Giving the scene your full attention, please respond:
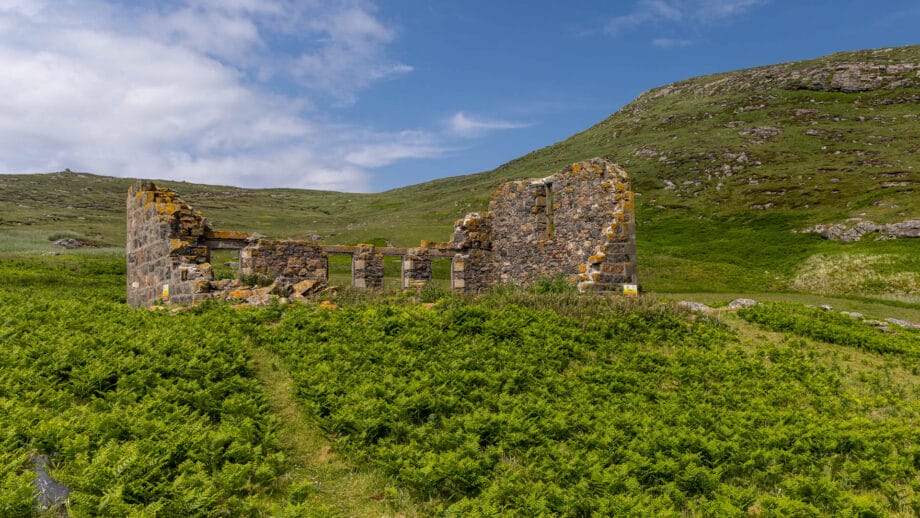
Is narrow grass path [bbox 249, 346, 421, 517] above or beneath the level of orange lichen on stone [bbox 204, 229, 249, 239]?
beneath

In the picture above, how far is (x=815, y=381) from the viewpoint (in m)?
10.4

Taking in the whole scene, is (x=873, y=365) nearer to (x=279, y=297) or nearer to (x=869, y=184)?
(x=279, y=297)

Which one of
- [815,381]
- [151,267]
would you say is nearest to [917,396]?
[815,381]

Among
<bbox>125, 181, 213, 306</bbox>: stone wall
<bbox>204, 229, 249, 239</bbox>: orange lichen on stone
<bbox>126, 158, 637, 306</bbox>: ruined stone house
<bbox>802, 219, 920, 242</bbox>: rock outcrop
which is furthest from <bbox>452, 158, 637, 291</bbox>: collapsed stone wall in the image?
<bbox>802, 219, 920, 242</bbox>: rock outcrop

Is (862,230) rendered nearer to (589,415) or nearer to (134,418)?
(589,415)

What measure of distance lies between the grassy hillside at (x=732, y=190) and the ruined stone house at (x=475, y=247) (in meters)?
14.7

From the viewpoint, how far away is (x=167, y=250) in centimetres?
1703

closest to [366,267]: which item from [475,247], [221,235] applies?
[475,247]

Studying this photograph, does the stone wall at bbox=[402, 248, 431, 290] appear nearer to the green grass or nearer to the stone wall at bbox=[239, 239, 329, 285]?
the stone wall at bbox=[239, 239, 329, 285]

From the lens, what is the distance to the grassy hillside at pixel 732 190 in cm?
4100

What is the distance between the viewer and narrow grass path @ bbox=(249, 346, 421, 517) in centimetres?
542

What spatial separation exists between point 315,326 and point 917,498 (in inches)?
373

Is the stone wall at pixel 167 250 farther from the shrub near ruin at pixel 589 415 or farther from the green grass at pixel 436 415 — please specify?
the shrub near ruin at pixel 589 415

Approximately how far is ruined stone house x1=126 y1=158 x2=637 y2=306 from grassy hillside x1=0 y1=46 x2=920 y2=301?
14721 millimetres
